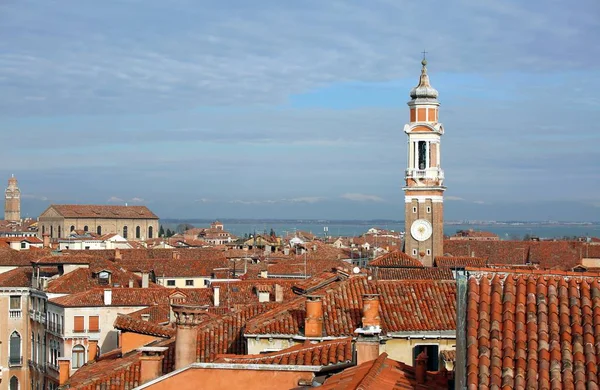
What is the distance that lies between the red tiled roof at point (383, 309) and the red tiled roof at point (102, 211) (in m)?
140

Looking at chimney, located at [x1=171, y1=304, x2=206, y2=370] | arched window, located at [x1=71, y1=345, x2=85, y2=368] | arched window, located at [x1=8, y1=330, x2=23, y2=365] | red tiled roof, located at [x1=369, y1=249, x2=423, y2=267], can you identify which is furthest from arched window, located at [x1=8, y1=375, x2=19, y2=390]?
chimney, located at [x1=171, y1=304, x2=206, y2=370]

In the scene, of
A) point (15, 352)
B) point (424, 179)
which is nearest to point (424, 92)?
point (424, 179)

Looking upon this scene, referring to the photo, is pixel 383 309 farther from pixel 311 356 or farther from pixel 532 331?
pixel 532 331

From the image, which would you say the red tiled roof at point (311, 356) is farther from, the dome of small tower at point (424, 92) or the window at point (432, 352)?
the dome of small tower at point (424, 92)

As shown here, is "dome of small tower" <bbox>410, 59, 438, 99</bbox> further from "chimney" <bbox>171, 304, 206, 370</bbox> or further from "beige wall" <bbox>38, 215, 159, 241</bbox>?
"beige wall" <bbox>38, 215, 159, 241</bbox>

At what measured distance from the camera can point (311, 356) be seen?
14.7 m

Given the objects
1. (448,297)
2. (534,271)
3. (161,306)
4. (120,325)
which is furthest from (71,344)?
(534,271)

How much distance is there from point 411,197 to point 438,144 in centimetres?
357

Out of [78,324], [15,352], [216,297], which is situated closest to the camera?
[216,297]

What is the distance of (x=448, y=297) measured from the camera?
69.7ft

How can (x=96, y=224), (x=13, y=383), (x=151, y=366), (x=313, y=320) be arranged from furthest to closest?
(x=96, y=224) → (x=13, y=383) → (x=313, y=320) → (x=151, y=366)

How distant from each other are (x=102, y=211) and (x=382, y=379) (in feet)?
509

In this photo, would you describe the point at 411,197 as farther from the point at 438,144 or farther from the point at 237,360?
the point at 237,360

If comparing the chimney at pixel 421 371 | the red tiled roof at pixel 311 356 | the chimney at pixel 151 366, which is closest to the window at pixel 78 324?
the chimney at pixel 151 366
